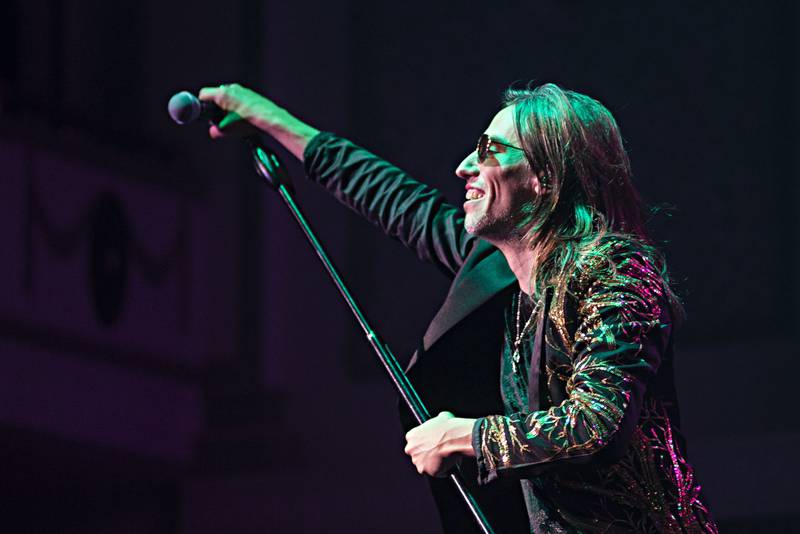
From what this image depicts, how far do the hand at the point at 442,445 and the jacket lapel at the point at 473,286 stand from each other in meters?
0.44

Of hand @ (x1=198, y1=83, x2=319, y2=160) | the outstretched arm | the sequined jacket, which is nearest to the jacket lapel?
the sequined jacket

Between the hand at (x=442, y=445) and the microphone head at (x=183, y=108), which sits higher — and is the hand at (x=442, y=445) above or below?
below

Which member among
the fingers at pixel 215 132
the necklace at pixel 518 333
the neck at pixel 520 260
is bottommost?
the necklace at pixel 518 333

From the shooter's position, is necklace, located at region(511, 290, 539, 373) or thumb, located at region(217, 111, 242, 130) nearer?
necklace, located at region(511, 290, 539, 373)

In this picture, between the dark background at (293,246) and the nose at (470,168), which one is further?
the dark background at (293,246)

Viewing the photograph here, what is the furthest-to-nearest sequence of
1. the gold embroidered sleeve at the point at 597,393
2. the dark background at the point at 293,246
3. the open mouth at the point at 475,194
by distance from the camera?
1. the dark background at the point at 293,246
2. the open mouth at the point at 475,194
3. the gold embroidered sleeve at the point at 597,393

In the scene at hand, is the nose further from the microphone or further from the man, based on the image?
the microphone

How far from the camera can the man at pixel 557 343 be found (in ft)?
6.47

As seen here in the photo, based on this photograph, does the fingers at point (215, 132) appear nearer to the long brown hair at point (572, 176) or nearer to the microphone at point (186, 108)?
the microphone at point (186, 108)

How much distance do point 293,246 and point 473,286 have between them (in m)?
5.26

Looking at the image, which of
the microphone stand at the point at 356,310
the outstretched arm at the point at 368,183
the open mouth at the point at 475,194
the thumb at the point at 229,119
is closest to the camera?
the microphone stand at the point at 356,310

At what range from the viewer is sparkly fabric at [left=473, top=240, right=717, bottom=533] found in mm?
1951

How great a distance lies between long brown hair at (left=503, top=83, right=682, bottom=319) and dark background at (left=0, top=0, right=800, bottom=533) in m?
3.91

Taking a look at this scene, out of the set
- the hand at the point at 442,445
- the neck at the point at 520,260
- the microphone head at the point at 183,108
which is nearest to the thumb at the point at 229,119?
the microphone head at the point at 183,108
